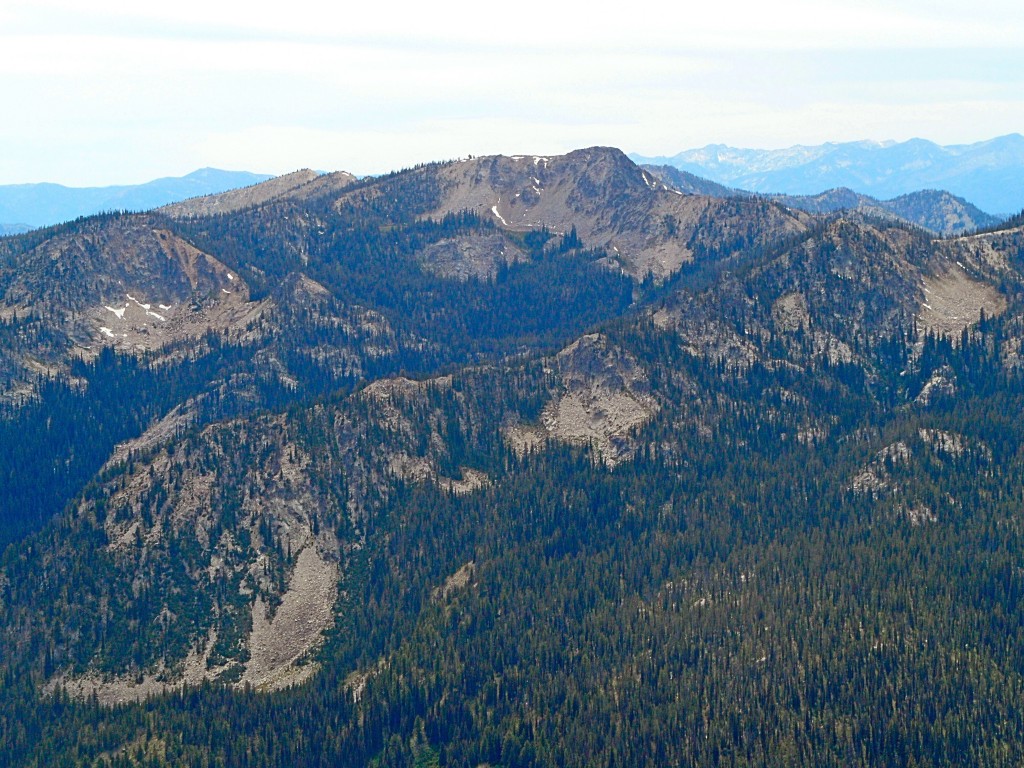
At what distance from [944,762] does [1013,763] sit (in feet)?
36.3

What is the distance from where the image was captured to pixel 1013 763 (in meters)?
198

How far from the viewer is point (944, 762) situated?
656 ft
